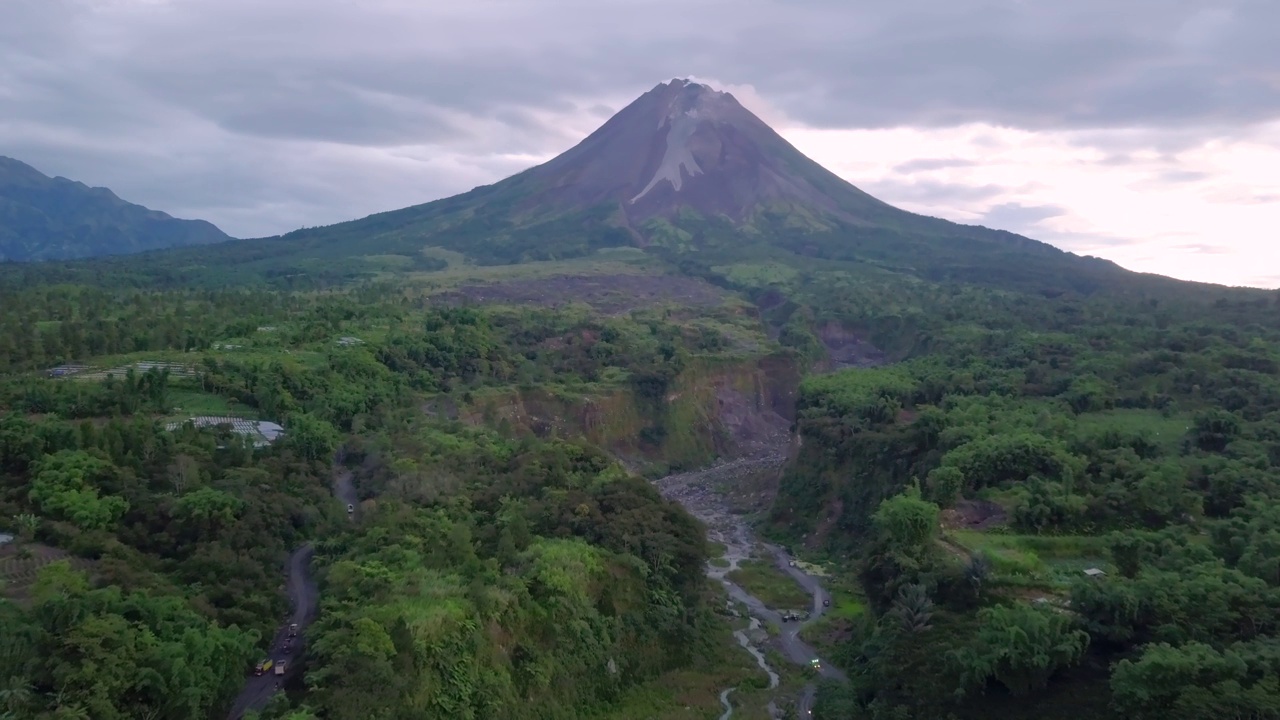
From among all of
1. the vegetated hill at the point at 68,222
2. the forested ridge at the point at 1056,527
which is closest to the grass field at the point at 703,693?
the forested ridge at the point at 1056,527

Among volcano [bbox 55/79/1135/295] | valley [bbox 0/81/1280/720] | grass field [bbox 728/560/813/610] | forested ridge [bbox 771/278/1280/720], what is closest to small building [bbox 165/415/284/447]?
valley [bbox 0/81/1280/720]

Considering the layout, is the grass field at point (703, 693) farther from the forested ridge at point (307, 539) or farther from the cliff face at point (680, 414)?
the cliff face at point (680, 414)

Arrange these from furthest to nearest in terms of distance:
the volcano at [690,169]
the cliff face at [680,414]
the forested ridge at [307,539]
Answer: the volcano at [690,169], the cliff face at [680,414], the forested ridge at [307,539]

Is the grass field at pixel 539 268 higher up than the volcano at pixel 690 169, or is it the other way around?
the volcano at pixel 690 169

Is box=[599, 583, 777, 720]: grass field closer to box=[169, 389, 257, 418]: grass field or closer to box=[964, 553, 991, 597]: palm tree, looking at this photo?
box=[964, 553, 991, 597]: palm tree

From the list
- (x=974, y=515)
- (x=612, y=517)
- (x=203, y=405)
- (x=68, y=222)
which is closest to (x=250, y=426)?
(x=203, y=405)

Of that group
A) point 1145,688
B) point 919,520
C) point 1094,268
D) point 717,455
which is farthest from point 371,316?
point 1094,268
